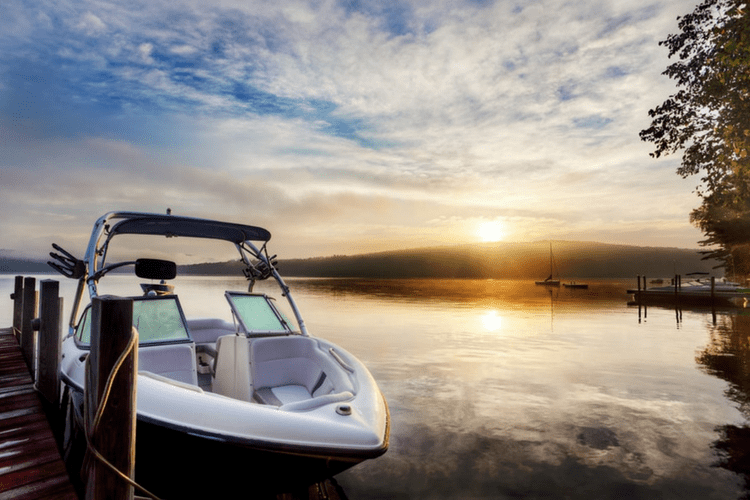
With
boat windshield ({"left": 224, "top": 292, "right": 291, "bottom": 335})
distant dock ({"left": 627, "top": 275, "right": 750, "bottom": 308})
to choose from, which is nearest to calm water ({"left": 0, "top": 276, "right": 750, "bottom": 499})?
boat windshield ({"left": 224, "top": 292, "right": 291, "bottom": 335})

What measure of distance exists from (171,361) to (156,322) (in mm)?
667

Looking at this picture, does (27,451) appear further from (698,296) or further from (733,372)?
(698,296)

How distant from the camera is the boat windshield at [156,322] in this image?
593 centimetres

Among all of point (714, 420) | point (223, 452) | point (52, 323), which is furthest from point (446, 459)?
point (52, 323)

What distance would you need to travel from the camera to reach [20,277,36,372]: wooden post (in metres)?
9.57

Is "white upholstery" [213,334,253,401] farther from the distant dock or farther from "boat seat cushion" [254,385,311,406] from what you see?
the distant dock

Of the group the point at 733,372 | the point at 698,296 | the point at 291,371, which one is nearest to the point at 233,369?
the point at 291,371

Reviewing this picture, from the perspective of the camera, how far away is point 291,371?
6.41 metres

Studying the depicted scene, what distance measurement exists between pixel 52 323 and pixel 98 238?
200 centimetres

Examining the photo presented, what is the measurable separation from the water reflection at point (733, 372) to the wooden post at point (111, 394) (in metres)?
7.05

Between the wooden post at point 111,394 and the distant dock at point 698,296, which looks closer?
the wooden post at point 111,394

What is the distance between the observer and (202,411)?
4086mm

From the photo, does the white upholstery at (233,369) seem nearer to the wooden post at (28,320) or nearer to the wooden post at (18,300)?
the wooden post at (28,320)

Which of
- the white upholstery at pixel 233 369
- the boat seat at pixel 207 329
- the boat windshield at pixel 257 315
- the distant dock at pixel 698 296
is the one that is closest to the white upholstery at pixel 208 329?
the boat seat at pixel 207 329
